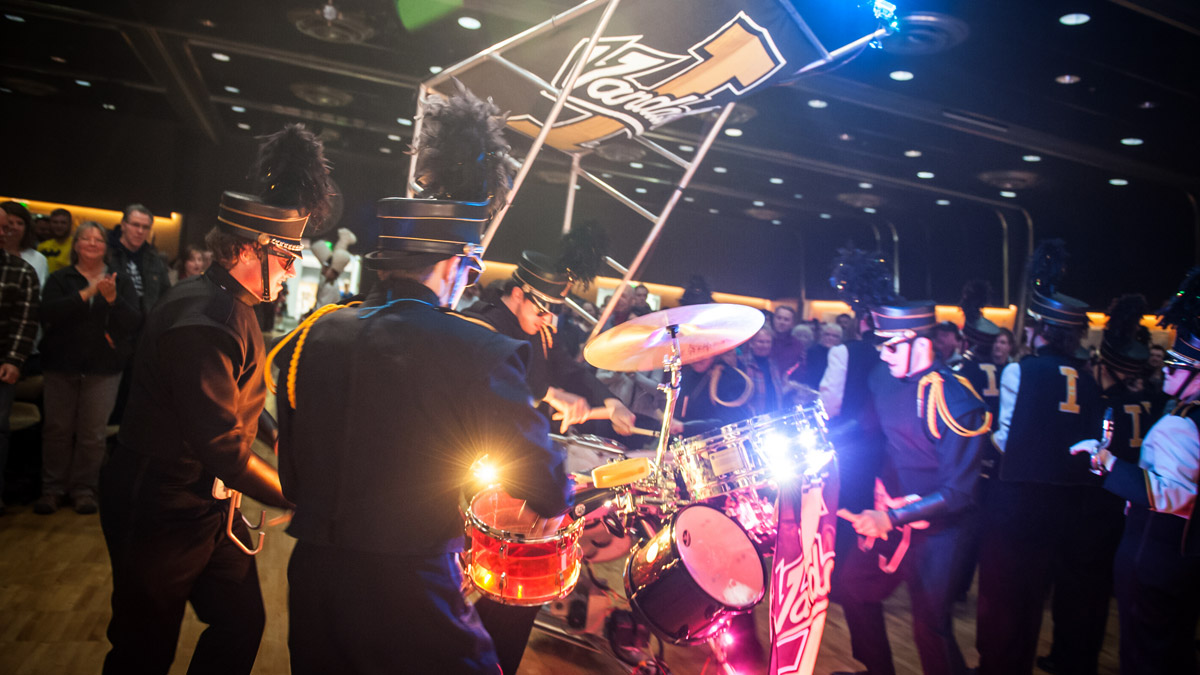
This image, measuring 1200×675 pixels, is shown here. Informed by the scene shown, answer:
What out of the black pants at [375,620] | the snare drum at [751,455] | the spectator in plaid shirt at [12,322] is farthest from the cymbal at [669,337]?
the spectator in plaid shirt at [12,322]

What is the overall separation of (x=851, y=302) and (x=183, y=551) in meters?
3.09

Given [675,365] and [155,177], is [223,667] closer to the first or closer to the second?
[675,365]

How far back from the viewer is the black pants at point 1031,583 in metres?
2.91

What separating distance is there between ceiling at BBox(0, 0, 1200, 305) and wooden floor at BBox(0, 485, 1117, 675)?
3.20 meters

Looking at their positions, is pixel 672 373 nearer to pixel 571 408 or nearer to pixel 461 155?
pixel 571 408

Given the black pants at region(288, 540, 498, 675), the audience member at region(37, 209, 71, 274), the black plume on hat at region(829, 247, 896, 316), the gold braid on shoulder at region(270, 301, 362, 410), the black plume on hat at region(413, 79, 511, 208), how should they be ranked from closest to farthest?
the black pants at region(288, 540, 498, 675) < the gold braid on shoulder at region(270, 301, 362, 410) < the black plume on hat at region(413, 79, 511, 208) < the black plume on hat at region(829, 247, 896, 316) < the audience member at region(37, 209, 71, 274)

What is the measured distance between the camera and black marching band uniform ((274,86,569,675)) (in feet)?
4.48

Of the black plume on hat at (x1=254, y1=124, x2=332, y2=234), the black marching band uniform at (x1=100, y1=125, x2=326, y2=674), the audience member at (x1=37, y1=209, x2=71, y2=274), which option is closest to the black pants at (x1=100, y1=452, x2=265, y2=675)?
the black marching band uniform at (x1=100, y1=125, x2=326, y2=674)

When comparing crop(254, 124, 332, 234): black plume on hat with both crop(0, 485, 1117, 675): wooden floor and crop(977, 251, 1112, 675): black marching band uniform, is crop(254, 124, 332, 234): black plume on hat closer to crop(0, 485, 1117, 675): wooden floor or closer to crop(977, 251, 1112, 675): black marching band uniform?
crop(0, 485, 1117, 675): wooden floor

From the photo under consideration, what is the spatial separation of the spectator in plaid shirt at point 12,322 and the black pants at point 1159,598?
20.5 ft

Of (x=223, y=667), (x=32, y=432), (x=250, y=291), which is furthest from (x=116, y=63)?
(x=223, y=667)

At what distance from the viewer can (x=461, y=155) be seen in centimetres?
175

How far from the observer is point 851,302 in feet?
11.3

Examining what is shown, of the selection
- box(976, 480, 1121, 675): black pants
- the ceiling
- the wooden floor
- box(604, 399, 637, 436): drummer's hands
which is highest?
the ceiling
